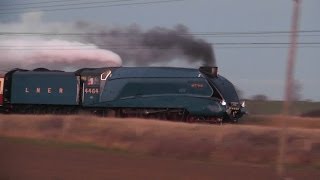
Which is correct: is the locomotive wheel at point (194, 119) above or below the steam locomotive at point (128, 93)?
below

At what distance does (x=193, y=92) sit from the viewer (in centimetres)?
3092

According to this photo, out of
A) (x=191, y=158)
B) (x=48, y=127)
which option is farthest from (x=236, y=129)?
(x=48, y=127)

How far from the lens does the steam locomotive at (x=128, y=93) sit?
30.8 meters

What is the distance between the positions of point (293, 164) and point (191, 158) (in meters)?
3.46

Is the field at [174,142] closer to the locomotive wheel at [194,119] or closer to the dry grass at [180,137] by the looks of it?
the dry grass at [180,137]

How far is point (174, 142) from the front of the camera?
2130cm

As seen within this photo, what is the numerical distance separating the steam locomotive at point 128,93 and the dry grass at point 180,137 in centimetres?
539

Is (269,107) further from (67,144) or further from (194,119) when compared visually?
(67,144)


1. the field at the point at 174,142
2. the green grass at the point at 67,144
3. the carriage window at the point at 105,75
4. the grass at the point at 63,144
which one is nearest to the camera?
the field at the point at 174,142

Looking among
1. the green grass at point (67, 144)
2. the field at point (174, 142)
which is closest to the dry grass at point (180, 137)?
the field at point (174, 142)

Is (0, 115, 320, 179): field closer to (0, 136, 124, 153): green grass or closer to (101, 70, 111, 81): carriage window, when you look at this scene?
(0, 136, 124, 153): green grass

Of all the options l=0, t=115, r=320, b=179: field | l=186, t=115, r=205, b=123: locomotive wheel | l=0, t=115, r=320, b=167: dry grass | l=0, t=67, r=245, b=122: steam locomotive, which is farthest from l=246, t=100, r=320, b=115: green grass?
l=0, t=115, r=320, b=179: field

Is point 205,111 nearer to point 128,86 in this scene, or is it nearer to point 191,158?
point 128,86

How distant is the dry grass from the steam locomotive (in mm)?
5392
